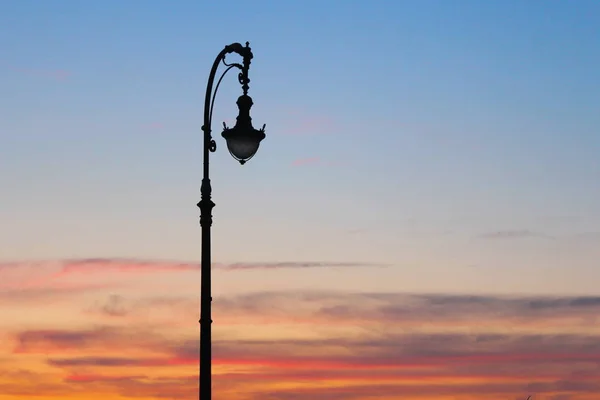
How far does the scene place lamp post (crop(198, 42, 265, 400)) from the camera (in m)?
21.9

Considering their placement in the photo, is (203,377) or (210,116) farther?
(210,116)

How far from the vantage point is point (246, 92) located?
2470 cm

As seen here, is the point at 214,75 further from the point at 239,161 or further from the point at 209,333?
the point at 209,333

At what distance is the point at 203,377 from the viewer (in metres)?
21.8

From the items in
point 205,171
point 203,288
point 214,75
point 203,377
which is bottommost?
point 203,377

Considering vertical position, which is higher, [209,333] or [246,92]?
[246,92]

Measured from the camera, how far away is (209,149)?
23375mm

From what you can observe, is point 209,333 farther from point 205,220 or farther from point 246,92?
point 246,92

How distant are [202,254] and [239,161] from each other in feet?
6.33

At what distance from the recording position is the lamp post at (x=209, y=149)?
21875mm

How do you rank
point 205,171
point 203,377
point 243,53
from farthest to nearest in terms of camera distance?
point 243,53, point 205,171, point 203,377

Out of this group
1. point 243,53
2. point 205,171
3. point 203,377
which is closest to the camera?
point 203,377

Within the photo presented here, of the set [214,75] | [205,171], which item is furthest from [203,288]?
[214,75]

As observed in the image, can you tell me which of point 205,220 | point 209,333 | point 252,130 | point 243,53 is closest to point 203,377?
point 209,333
